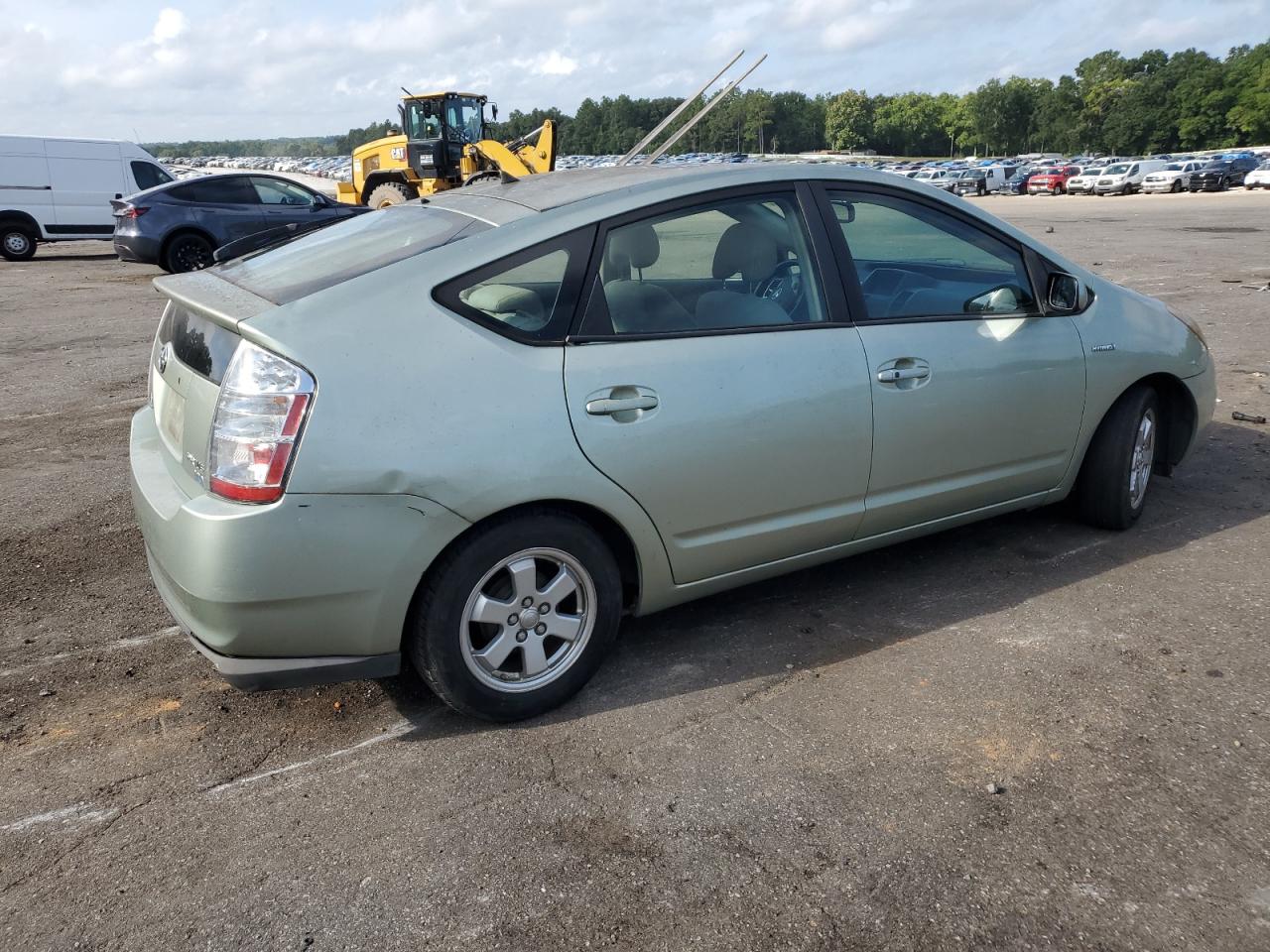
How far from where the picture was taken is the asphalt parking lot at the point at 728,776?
94.6 inches

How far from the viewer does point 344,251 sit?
3.47 m

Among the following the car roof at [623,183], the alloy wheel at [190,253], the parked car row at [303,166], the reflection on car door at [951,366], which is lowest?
the parked car row at [303,166]

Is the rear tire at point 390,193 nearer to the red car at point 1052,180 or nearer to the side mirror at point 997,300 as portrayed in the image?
the side mirror at point 997,300

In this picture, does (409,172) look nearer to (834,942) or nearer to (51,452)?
(51,452)

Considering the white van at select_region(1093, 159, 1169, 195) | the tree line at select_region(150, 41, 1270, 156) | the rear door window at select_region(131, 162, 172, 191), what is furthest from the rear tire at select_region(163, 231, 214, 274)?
the tree line at select_region(150, 41, 1270, 156)

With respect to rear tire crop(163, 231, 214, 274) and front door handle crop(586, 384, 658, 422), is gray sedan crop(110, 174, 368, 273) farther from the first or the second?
front door handle crop(586, 384, 658, 422)

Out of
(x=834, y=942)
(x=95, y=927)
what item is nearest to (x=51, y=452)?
(x=95, y=927)

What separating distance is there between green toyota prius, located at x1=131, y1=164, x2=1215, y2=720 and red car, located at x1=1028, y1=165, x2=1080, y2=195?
5337 cm

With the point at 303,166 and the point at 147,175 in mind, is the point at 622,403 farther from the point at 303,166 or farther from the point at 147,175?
the point at 303,166

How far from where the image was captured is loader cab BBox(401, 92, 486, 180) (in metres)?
21.8

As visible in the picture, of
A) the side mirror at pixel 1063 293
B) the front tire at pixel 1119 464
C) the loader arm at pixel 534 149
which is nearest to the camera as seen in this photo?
the side mirror at pixel 1063 293

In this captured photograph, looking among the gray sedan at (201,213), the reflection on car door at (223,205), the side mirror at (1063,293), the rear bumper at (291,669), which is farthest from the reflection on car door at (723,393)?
the reflection on car door at (223,205)

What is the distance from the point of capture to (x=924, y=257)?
413cm

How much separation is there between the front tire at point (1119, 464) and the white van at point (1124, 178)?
4905cm
